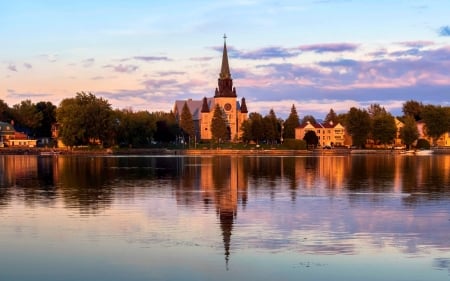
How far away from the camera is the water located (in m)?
15.1

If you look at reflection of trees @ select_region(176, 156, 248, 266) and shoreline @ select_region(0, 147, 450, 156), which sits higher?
shoreline @ select_region(0, 147, 450, 156)

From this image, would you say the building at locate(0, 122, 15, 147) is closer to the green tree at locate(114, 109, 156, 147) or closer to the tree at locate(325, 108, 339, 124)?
the green tree at locate(114, 109, 156, 147)

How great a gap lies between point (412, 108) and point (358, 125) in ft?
158

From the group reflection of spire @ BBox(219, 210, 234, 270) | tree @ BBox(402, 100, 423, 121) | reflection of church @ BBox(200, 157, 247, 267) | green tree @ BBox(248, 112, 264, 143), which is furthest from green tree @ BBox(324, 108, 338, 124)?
reflection of spire @ BBox(219, 210, 234, 270)

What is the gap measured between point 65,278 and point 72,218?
9.00m

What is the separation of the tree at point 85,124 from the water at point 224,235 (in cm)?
8025

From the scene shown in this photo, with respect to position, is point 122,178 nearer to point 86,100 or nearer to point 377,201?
point 377,201

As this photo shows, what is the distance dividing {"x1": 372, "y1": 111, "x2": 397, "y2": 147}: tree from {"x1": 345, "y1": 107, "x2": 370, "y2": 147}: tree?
176 cm

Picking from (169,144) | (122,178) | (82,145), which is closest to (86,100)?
(82,145)

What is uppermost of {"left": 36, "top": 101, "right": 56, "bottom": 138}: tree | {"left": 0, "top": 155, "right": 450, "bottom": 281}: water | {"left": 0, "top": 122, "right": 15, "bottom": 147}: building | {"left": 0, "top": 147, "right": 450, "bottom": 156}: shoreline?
{"left": 36, "top": 101, "right": 56, "bottom": 138}: tree

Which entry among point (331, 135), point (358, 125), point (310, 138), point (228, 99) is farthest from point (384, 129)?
point (228, 99)

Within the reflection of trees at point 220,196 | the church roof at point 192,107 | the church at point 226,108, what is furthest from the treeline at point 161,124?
the reflection of trees at point 220,196

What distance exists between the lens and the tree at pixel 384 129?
135000 mm

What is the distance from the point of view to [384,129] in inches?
5320
